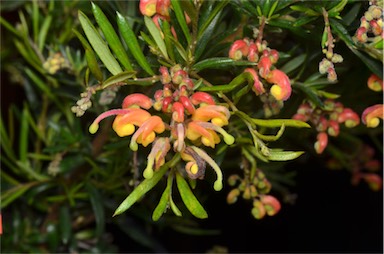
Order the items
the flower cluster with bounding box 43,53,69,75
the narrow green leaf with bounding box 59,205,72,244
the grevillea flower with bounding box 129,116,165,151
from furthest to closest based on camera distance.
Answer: the narrow green leaf with bounding box 59,205,72,244, the flower cluster with bounding box 43,53,69,75, the grevillea flower with bounding box 129,116,165,151

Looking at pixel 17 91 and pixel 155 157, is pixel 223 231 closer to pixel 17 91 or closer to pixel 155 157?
pixel 17 91

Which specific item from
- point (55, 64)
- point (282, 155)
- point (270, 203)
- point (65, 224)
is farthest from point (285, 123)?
point (65, 224)

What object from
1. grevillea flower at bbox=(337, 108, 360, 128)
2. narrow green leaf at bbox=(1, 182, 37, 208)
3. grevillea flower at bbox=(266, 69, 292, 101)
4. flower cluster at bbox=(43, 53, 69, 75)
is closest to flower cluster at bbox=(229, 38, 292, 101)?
grevillea flower at bbox=(266, 69, 292, 101)

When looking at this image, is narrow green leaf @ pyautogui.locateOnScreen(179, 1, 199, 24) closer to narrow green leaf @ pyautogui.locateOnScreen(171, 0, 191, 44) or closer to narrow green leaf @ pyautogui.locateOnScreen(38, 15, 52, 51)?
narrow green leaf @ pyautogui.locateOnScreen(171, 0, 191, 44)

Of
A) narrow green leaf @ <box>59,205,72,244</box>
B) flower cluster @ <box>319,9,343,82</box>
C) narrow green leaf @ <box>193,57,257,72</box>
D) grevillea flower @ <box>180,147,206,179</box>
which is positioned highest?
narrow green leaf @ <box>193,57,257,72</box>

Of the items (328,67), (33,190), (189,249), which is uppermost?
(328,67)

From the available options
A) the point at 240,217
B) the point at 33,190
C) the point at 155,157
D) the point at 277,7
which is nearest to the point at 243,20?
the point at 277,7

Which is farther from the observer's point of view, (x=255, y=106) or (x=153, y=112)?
(x=255, y=106)
